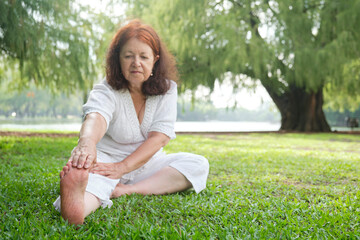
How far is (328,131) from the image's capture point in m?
11.9

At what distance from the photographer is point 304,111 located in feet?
39.6

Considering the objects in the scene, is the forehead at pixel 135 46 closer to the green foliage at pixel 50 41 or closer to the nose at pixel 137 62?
the nose at pixel 137 62

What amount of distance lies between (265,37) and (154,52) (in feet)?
27.3

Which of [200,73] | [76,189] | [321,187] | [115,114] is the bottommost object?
[321,187]

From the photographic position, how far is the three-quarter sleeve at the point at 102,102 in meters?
1.81

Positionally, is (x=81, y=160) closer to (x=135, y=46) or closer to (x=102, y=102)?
(x=102, y=102)

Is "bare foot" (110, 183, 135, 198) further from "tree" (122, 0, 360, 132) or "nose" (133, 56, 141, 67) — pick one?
"tree" (122, 0, 360, 132)

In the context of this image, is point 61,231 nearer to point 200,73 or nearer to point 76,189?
point 76,189

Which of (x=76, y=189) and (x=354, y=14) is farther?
(x=354, y=14)

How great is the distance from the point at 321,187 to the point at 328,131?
10.4m

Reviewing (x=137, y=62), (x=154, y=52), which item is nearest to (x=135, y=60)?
(x=137, y=62)

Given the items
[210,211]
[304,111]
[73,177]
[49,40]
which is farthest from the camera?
[304,111]

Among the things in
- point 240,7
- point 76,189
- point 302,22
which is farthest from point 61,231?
point 240,7

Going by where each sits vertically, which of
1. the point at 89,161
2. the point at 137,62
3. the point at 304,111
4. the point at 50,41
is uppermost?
the point at 50,41
